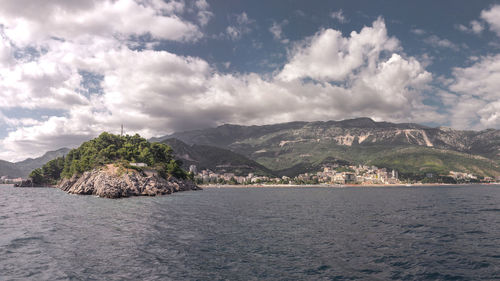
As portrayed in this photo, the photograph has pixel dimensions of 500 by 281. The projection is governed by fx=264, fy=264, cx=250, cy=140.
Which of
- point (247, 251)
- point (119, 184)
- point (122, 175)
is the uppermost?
point (122, 175)

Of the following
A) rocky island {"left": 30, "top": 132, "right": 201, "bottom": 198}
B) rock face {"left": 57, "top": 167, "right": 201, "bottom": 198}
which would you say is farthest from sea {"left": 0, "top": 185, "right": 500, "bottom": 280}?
rocky island {"left": 30, "top": 132, "right": 201, "bottom": 198}

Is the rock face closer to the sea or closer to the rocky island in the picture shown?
the rocky island

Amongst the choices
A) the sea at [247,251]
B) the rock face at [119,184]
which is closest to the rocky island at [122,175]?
the rock face at [119,184]

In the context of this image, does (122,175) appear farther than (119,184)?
Yes

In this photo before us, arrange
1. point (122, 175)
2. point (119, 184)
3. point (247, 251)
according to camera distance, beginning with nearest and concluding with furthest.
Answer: point (247, 251) → point (119, 184) → point (122, 175)

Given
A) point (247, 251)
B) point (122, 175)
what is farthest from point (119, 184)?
point (247, 251)

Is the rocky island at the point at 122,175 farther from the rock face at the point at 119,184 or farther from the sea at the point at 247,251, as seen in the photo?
the sea at the point at 247,251

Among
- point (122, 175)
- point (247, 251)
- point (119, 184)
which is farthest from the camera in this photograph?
point (122, 175)

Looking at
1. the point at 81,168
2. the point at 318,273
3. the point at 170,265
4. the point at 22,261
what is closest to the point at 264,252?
the point at 318,273

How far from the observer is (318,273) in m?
24.0

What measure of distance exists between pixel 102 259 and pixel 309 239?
1031 inches

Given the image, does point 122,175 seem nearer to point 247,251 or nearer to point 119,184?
point 119,184

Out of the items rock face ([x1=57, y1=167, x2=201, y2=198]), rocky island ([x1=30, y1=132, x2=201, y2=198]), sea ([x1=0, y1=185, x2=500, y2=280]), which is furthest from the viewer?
rocky island ([x1=30, y1=132, x2=201, y2=198])

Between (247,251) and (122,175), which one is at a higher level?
(122,175)
